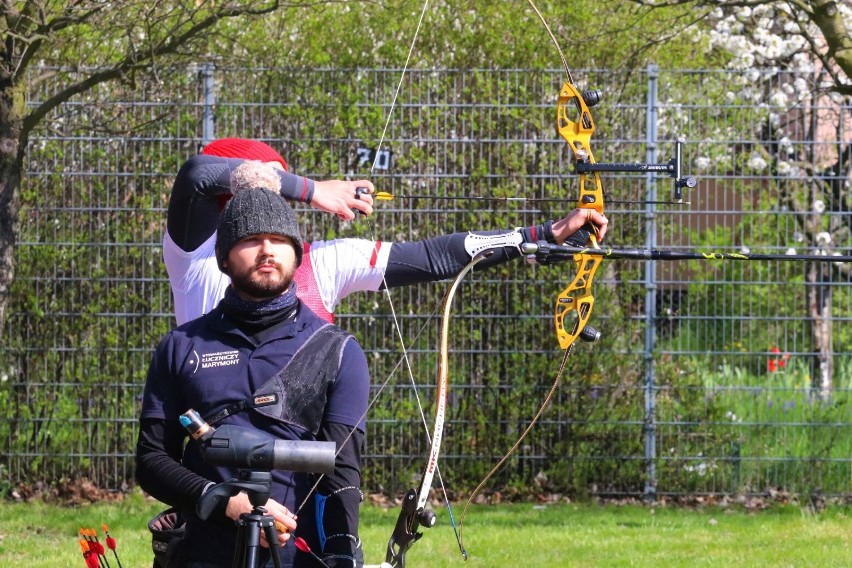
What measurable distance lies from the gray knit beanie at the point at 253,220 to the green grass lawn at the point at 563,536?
3353 millimetres

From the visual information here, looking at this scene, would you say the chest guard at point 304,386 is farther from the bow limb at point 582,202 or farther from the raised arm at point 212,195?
the bow limb at point 582,202

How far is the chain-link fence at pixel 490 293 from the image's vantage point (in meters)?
7.71

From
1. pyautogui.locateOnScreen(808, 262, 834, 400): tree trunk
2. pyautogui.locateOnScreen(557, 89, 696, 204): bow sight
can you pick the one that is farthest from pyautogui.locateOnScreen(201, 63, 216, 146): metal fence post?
pyautogui.locateOnScreen(557, 89, 696, 204): bow sight

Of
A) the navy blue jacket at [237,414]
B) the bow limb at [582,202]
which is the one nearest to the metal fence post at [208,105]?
the bow limb at [582,202]

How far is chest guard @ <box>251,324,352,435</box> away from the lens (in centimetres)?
301

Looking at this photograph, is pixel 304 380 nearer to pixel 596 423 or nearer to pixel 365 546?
pixel 365 546

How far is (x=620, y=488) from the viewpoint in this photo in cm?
787

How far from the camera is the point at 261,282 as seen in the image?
10.1ft

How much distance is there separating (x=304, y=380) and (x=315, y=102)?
16.0 feet

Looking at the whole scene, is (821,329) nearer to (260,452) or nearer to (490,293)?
(490,293)

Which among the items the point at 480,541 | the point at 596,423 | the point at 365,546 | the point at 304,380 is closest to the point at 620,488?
the point at 596,423

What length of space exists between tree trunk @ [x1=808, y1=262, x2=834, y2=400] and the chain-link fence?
0.02 metres

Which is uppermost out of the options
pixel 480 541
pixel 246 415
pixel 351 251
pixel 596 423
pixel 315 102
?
pixel 315 102

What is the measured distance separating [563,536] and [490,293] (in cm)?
156
